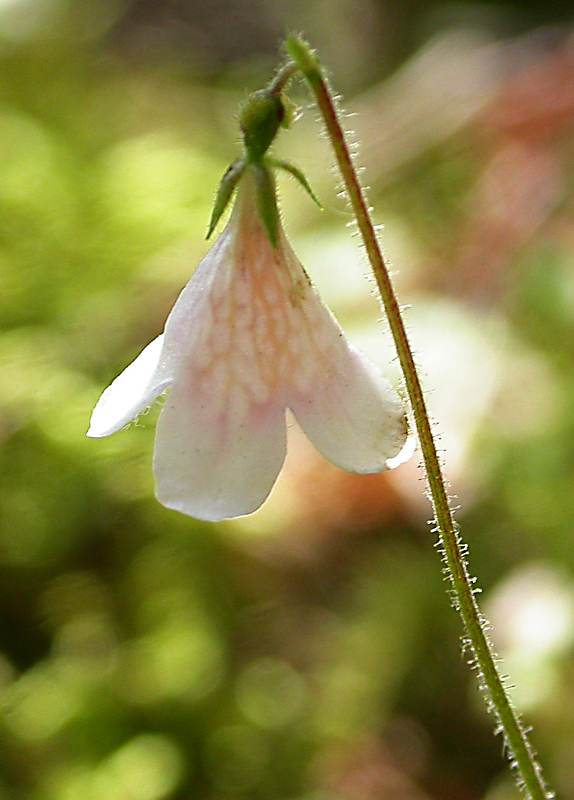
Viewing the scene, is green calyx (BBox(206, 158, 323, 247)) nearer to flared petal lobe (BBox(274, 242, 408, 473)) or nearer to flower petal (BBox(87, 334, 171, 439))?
flared petal lobe (BBox(274, 242, 408, 473))

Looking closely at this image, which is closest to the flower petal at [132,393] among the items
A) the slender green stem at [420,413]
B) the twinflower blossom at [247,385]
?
the twinflower blossom at [247,385]

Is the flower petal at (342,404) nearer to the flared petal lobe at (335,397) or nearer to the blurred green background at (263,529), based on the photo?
the flared petal lobe at (335,397)

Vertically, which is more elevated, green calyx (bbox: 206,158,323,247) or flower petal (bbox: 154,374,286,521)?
green calyx (bbox: 206,158,323,247)

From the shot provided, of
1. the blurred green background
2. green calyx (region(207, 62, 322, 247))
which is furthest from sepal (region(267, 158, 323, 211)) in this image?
the blurred green background

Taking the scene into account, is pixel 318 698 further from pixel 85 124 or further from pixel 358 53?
pixel 358 53

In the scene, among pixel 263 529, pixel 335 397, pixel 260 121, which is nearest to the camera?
pixel 260 121

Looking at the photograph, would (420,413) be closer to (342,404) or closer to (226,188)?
(342,404)

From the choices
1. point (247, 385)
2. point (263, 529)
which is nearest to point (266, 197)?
point (247, 385)
